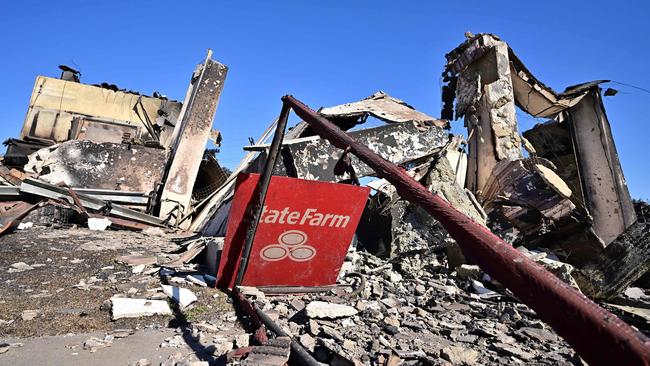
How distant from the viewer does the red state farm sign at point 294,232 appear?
275 centimetres

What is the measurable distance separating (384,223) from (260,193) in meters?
2.26

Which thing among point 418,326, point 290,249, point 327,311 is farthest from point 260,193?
point 418,326

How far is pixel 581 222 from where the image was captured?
4727mm

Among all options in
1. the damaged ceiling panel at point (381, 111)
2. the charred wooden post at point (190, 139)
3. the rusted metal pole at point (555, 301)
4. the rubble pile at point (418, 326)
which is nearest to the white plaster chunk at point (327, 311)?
the rubble pile at point (418, 326)

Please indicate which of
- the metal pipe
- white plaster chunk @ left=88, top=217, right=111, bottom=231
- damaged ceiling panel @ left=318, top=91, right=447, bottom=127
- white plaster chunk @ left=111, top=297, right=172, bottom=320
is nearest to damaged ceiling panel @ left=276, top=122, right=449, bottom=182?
damaged ceiling panel @ left=318, top=91, right=447, bottom=127

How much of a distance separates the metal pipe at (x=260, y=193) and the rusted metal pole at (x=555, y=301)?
5.36 ft

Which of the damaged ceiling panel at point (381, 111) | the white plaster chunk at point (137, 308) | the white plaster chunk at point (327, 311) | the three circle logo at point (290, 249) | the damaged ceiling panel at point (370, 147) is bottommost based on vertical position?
the white plaster chunk at point (137, 308)

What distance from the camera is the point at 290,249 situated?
2.94 metres

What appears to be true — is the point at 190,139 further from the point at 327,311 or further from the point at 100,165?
the point at 327,311

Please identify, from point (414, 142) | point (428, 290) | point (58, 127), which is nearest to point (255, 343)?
point (428, 290)

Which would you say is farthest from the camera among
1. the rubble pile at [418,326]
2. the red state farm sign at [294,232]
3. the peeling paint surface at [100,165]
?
the peeling paint surface at [100,165]

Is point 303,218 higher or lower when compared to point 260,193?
lower

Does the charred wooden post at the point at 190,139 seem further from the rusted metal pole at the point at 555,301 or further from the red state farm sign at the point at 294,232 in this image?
the rusted metal pole at the point at 555,301

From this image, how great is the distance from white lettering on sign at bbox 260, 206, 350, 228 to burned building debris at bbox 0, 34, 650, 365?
1cm
